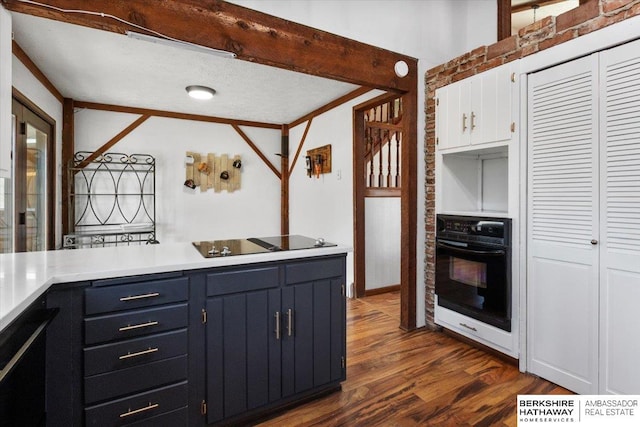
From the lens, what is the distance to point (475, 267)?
8.50 feet

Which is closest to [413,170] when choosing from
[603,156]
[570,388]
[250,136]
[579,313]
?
[603,156]

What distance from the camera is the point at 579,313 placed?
2.01 m

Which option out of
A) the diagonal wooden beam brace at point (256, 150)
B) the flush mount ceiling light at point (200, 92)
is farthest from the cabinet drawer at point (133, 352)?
the diagonal wooden beam brace at point (256, 150)

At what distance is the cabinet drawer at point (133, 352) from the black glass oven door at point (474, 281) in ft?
6.86

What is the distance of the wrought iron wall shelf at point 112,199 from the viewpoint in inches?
173

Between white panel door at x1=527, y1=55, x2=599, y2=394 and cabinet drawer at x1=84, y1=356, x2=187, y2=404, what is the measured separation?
7.25 feet

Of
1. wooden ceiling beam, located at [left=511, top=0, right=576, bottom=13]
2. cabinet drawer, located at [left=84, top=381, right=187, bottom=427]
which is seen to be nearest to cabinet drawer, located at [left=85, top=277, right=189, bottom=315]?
cabinet drawer, located at [left=84, top=381, right=187, bottom=427]

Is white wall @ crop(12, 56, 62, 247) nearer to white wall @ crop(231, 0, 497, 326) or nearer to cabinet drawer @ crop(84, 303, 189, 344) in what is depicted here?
white wall @ crop(231, 0, 497, 326)

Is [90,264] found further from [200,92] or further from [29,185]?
[200,92]

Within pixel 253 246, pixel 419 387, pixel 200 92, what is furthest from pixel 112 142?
pixel 419 387

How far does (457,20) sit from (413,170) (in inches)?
64.5

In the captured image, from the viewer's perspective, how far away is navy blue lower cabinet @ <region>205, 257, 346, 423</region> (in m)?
1.69

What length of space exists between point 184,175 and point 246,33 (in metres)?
3.27

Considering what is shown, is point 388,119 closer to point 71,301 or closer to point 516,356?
point 516,356
